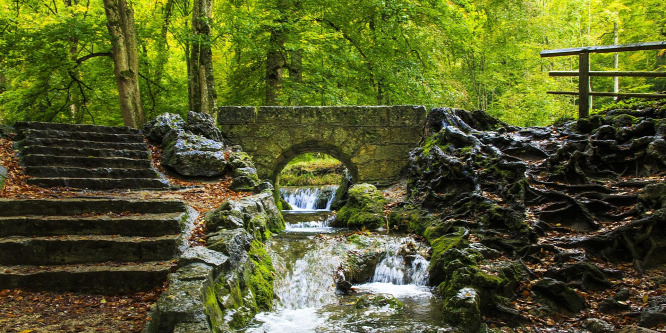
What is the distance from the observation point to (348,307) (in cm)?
548

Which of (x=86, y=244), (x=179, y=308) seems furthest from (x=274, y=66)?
(x=179, y=308)

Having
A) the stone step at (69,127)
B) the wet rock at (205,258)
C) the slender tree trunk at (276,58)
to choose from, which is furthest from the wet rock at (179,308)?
the slender tree trunk at (276,58)

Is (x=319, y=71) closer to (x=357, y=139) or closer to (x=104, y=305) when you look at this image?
(x=357, y=139)

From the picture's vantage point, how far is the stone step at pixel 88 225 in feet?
16.8

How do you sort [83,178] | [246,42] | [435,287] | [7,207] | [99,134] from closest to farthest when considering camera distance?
[7,207] < [435,287] < [83,178] < [99,134] < [246,42]

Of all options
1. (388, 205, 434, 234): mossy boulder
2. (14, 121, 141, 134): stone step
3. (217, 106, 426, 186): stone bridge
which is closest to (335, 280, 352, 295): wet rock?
(388, 205, 434, 234): mossy boulder

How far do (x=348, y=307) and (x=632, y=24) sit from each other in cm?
1728

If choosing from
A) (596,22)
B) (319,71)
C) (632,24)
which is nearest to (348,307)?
(319,71)

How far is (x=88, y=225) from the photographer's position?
17.3 feet

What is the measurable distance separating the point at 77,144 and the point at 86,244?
163 inches

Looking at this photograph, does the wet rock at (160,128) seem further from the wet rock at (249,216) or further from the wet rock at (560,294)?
the wet rock at (560,294)

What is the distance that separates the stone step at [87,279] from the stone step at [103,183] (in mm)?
2659

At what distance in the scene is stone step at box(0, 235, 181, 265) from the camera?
4.78m

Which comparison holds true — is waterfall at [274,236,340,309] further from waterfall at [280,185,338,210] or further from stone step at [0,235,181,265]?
waterfall at [280,185,338,210]
